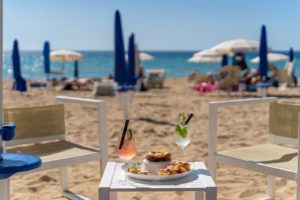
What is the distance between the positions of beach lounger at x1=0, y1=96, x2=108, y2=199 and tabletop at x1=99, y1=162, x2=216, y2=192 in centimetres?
76

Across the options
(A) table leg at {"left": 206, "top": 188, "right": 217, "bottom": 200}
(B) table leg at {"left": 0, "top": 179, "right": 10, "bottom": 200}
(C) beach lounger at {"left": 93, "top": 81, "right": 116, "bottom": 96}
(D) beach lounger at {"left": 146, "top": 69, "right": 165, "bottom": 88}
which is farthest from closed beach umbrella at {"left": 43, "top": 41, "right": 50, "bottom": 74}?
(A) table leg at {"left": 206, "top": 188, "right": 217, "bottom": 200}

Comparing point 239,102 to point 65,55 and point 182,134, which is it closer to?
point 182,134

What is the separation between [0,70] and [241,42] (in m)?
12.4

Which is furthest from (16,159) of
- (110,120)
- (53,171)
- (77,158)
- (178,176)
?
(110,120)

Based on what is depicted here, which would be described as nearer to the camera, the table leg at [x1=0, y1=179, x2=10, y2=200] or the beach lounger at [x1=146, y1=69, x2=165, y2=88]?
the table leg at [x1=0, y1=179, x2=10, y2=200]

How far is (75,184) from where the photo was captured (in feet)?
12.6

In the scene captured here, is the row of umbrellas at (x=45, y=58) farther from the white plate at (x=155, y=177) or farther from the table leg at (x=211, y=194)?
the table leg at (x=211, y=194)

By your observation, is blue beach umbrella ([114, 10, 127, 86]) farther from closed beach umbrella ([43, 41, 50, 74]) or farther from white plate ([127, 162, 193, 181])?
closed beach umbrella ([43, 41, 50, 74])

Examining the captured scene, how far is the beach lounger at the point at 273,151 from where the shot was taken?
2.71 m

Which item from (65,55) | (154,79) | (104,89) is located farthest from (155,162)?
(65,55)

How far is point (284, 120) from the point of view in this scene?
11.0ft

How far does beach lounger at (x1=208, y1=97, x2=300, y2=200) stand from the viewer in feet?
8.89

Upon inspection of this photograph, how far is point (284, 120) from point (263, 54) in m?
8.21

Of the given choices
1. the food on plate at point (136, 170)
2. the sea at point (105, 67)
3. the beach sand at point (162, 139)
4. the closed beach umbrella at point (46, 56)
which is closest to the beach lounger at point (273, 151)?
the beach sand at point (162, 139)
